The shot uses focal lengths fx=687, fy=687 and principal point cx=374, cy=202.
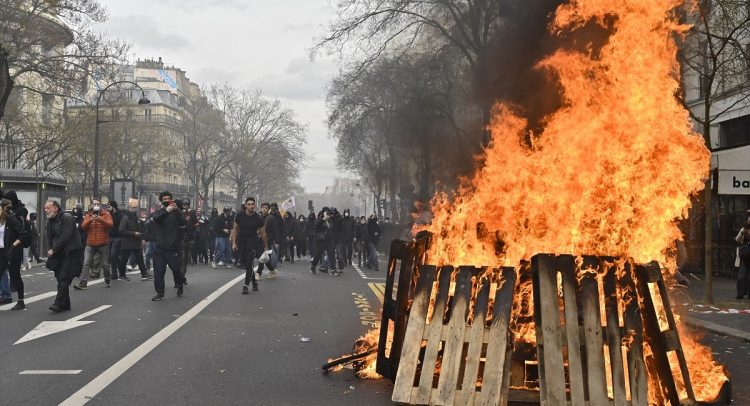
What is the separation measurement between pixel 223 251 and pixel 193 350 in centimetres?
1307

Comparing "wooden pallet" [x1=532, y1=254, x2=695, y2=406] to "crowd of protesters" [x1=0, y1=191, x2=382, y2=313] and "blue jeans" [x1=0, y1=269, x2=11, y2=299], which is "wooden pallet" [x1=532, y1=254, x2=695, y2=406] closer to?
"crowd of protesters" [x1=0, y1=191, x2=382, y2=313]

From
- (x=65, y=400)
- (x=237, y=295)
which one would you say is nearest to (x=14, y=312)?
(x=237, y=295)

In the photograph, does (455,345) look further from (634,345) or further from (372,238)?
(372,238)

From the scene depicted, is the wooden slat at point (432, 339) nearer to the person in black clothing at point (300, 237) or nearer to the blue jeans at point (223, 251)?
the blue jeans at point (223, 251)

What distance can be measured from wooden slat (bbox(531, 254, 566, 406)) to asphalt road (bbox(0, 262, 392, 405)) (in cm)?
126

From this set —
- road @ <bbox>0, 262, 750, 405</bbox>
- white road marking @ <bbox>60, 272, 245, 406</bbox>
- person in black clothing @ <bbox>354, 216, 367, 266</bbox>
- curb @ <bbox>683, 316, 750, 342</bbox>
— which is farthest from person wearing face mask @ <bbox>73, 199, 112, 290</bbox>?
curb @ <bbox>683, 316, 750, 342</bbox>

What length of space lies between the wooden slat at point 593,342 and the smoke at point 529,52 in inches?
161

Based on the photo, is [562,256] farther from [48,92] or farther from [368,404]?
[48,92]

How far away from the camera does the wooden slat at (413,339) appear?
4754 millimetres

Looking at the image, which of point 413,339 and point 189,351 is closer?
point 413,339

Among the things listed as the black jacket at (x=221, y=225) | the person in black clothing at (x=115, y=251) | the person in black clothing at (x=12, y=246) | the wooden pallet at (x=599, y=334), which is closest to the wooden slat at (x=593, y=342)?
the wooden pallet at (x=599, y=334)

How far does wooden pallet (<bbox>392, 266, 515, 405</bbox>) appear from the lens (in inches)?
180

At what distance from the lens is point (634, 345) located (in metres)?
4.54

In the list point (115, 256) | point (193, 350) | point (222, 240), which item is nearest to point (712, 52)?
point (193, 350)
